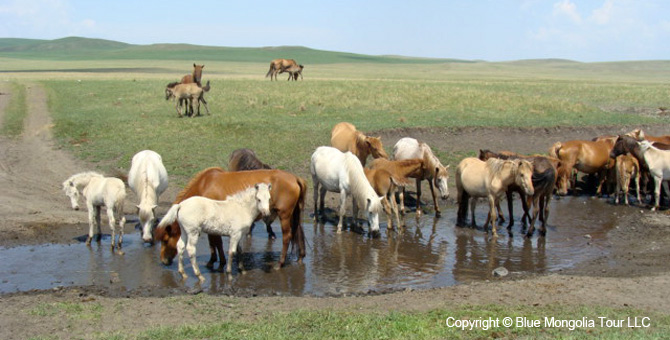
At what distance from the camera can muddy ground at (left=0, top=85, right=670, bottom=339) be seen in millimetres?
7082

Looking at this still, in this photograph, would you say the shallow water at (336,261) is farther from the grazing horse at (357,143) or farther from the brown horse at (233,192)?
the grazing horse at (357,143)

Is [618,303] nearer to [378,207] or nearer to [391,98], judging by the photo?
[378,207]

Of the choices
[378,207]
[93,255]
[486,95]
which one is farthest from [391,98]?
[93,255]

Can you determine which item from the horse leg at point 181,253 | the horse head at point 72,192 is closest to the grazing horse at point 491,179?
the horse leg at point 181,253

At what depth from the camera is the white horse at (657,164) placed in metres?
14.9

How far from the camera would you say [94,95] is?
107ft

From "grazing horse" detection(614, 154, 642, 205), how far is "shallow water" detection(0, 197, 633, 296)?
2.38 metres

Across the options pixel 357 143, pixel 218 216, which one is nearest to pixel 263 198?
pixel 218 216

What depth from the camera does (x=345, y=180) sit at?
12.7 m

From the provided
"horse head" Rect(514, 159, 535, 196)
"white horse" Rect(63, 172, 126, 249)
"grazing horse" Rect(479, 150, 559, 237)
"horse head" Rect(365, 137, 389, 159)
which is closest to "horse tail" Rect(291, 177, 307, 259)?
"white horse" Rect(63, 172, 126, 249)

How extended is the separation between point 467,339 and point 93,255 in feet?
22.3

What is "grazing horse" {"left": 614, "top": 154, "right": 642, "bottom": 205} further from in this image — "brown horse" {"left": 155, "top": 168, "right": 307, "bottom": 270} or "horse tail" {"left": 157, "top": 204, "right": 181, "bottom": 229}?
"horse tail" {"left": 157, "top": 204, "right": 181, "bottom": 229}

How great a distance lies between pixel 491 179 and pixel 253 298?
21.1ft

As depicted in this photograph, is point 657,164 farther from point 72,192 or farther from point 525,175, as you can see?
point 72,192
